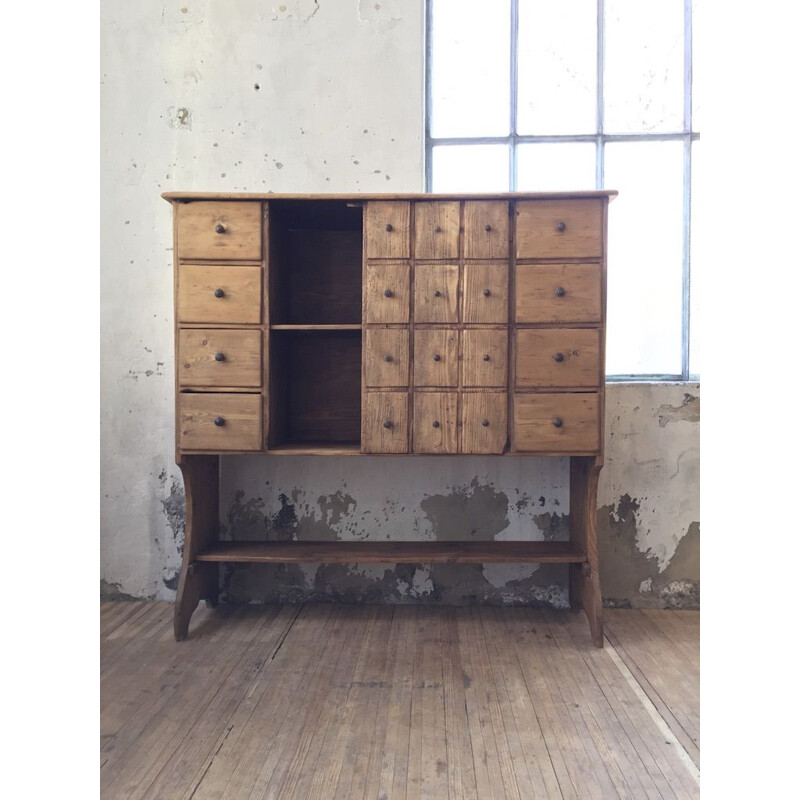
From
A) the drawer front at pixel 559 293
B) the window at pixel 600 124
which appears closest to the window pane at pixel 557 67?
the window at pixel 600 124

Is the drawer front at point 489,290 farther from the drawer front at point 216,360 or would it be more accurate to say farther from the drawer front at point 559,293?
the drawer front at point 216,360

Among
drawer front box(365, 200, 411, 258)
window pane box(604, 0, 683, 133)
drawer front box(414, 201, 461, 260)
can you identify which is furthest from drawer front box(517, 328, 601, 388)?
window pane box(604, 0, 683, 133)

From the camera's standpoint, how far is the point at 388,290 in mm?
2510

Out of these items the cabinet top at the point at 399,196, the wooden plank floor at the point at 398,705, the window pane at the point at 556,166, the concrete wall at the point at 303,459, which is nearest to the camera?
the wooden plank floor at the point at 398,705

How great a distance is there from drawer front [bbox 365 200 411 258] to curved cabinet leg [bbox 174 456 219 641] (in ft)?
3.60

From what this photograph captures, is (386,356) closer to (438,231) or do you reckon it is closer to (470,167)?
(438,231)

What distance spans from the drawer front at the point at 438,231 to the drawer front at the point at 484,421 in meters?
0.54

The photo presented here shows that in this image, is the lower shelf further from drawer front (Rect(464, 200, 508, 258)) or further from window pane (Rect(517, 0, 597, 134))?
window pane (Rect(517, 0, 597, 134))

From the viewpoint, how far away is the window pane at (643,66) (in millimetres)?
2992

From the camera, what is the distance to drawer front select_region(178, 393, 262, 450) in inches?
99.7
